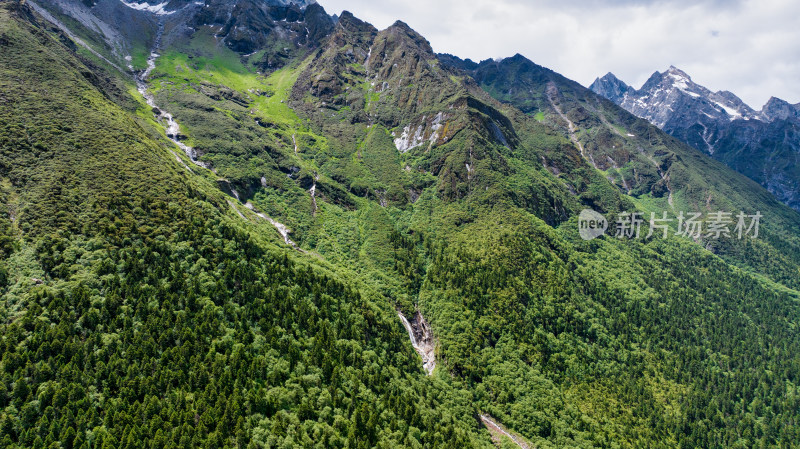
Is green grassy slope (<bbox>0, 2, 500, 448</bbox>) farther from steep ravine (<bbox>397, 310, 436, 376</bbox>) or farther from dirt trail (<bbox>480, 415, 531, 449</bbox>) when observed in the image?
steep ravine (<bbox>397, 310, 436, 376</bbox>)

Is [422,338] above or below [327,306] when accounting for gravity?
below

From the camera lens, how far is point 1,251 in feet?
214

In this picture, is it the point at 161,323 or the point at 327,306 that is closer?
the point at 161,323

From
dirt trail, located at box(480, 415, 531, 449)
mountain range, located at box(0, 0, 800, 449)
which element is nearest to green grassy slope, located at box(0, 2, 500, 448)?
mountain range, located at box(0, 0, 800, 449)

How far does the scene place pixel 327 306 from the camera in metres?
86.4

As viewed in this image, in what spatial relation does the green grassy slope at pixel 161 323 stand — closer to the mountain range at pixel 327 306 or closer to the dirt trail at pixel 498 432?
the mountain range at pixel 327 306

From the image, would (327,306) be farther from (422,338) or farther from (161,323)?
(422,338)

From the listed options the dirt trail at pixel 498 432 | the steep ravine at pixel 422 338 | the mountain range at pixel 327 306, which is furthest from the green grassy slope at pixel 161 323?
the steep ravine at pixel 422 338

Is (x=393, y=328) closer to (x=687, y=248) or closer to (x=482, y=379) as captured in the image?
(x=482, y=379)

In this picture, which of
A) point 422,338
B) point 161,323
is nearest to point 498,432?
point 422,338

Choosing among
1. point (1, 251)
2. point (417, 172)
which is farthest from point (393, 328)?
point (417, 172)

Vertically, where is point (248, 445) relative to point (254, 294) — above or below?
below

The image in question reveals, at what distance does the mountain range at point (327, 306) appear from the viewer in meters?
57.2

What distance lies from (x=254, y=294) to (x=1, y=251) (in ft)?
150
